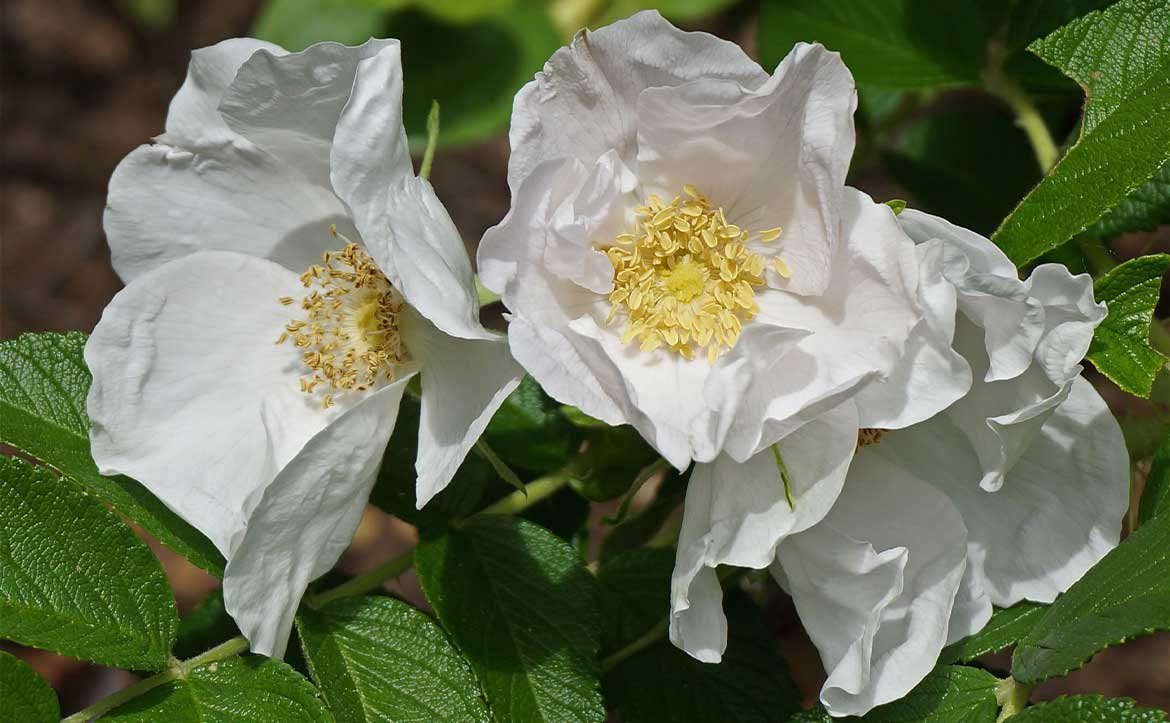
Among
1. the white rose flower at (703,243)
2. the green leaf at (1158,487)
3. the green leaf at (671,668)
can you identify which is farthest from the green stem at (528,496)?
the green leaf at (1158,487)

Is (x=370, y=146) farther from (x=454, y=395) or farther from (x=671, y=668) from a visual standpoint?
(x=671, y=668)

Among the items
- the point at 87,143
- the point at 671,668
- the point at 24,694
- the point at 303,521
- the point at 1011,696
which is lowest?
the point at 87,143

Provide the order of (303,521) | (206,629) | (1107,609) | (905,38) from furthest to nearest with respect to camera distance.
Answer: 1. (905,38)
2. (206,629)
3. (303,521)
4. (1107,609)

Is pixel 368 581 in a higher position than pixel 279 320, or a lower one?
lower

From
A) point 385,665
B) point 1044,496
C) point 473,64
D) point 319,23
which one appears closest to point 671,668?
point 385,665

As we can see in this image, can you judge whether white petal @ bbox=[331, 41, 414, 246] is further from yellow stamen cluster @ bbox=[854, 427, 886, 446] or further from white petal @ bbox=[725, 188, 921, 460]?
yellow stamen cluster @ bbox=[854, 427, 886, 446]

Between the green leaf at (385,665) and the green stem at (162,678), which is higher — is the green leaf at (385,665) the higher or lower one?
the lower one

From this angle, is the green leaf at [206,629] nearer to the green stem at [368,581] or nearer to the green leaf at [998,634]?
the green stem at [368,581]
